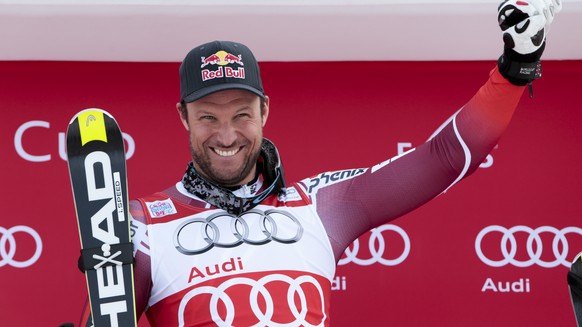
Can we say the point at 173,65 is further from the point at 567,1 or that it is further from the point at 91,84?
the point at 567,1

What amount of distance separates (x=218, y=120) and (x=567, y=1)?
1.13m

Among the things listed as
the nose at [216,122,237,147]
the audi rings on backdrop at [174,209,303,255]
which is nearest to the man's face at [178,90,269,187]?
the nose at [216,122,237,147]

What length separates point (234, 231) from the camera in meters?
2.44

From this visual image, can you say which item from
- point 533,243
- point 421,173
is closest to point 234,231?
point 421,173

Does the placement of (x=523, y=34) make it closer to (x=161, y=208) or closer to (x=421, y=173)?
(x=421, y=173)

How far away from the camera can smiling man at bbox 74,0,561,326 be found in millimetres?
2342

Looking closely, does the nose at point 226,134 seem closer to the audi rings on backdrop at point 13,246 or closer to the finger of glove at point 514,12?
the finger of glove at point 514,12

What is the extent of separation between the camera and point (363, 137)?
11.2 feet

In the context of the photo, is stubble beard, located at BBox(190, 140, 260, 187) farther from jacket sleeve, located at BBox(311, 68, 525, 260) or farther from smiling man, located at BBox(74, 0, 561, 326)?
jacket sleeve, located at BBox(311, 68, 525, 260)

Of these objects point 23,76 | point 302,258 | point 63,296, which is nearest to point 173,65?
point 23,76

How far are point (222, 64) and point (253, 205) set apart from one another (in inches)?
13.8

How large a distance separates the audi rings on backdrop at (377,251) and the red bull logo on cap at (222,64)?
3.57ft

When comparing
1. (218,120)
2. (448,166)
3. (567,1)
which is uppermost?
(567,1)

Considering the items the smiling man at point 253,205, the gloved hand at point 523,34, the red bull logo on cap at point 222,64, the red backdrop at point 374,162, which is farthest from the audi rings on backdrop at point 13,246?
the gloved hand at point 523,34
